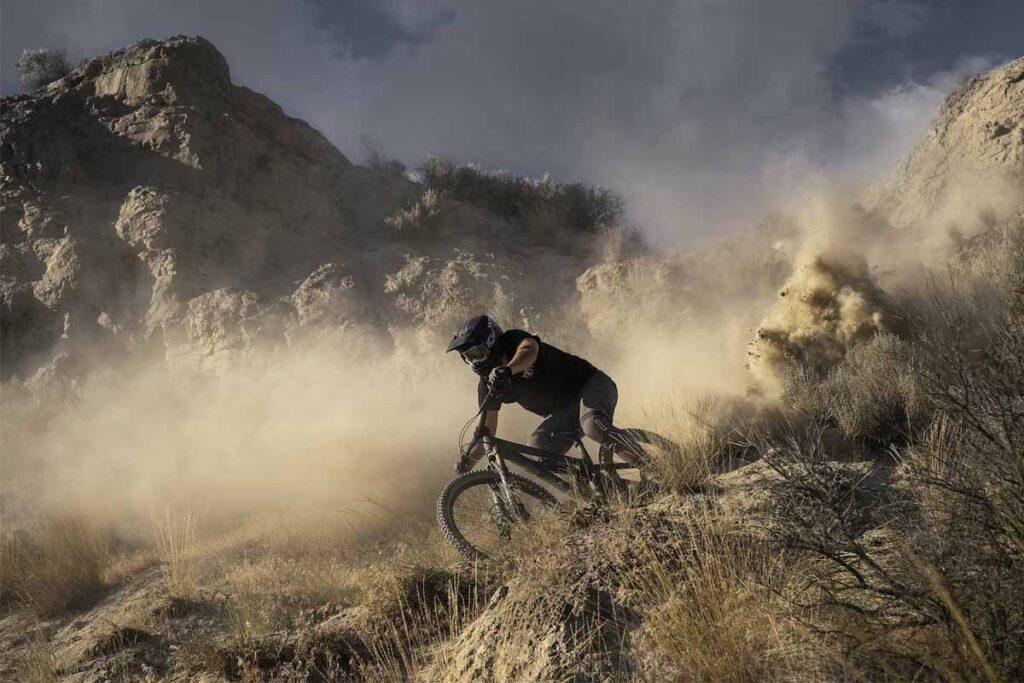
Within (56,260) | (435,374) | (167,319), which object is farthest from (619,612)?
(56,260)

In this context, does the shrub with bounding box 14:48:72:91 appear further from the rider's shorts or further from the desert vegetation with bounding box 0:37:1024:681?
the rider's shorts

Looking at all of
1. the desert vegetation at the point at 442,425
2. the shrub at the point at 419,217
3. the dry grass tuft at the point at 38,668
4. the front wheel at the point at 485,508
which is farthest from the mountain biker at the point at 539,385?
the shrub at the point at 419,217

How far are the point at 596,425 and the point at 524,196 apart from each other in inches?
459

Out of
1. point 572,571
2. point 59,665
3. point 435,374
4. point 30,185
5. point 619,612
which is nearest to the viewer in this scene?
point 619,612

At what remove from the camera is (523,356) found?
5.37m

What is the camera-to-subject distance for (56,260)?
12.3m

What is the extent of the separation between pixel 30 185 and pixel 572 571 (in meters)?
14.4

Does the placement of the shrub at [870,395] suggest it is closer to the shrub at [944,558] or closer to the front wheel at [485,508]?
the shrub at [944,558]

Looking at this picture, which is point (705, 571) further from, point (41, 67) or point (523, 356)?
point (41, 67)

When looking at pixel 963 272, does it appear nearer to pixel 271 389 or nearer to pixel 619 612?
pixel 619 612

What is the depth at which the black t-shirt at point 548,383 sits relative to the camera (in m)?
5.90

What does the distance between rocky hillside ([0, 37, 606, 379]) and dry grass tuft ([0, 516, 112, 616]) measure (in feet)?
11.8

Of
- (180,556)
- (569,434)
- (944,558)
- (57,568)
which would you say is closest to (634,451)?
(569,434)

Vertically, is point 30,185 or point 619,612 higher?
point 30,185
